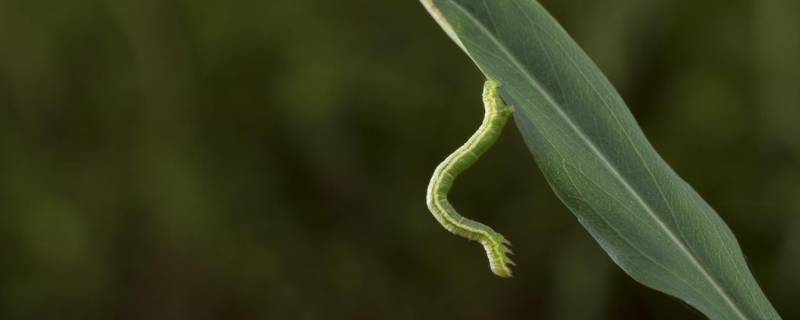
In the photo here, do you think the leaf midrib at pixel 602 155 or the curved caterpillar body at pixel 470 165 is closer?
the leaf midrib at pixel 602 155

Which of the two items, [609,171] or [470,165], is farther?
[470,165]

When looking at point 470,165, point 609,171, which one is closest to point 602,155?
point 609,171

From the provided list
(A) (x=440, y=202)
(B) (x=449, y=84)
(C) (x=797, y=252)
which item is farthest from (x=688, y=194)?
(B) (x=449, y=84)

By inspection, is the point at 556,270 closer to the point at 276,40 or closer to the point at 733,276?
the point at 276,40

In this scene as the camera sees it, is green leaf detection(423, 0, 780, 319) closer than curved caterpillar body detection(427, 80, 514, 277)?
Yes

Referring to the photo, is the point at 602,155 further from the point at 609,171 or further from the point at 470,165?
the point at 470,165
